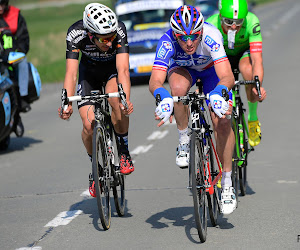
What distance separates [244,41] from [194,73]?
1.61 metres

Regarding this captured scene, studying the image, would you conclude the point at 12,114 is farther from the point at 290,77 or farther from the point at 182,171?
the point at 290,77

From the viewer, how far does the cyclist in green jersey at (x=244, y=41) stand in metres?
8.62

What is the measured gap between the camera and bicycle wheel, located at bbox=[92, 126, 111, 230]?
23.5 ft

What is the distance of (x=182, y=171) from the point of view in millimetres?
10422

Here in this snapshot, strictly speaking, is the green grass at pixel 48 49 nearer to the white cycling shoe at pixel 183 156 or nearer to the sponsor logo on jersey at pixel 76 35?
the sponsor logo on jersey at pixel 76 35

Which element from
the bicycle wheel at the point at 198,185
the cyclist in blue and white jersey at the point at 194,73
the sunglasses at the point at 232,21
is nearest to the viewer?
Answer: the bicycle wheel at the point at 198,185

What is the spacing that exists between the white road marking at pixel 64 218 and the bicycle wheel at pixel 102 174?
44 cm

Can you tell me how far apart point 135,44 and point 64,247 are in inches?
565

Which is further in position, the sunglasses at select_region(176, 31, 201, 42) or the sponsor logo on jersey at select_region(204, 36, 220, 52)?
the sponsor logo on jersey at select_region(204, 36, 220, 52)

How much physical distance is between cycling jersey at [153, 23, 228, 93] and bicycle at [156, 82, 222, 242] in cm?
48

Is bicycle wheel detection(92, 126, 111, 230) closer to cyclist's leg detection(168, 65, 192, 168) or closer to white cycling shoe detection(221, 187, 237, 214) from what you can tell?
cyclist's leg detection(168, 65, 192, 168)

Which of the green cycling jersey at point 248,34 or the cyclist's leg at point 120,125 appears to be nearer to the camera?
the cyclist's leg at point 120,125

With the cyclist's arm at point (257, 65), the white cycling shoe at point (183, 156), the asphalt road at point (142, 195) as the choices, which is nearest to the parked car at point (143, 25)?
the asphalt road at point (142, 195)

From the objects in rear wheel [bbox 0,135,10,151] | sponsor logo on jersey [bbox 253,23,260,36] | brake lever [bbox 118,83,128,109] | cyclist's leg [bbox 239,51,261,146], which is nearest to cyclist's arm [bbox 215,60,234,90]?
brake lever [bbox 118,83,128,109]
